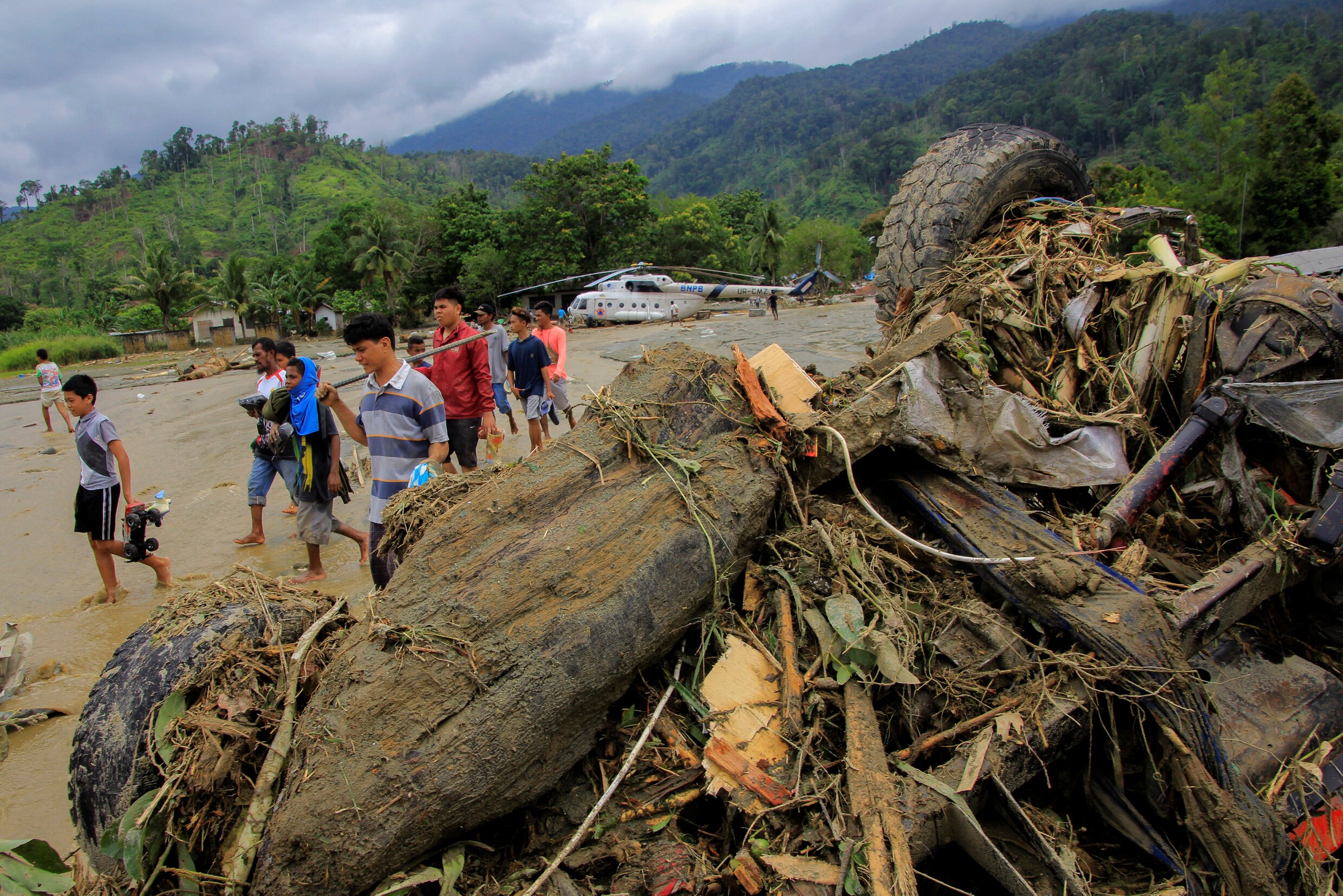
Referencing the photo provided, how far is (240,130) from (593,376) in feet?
469

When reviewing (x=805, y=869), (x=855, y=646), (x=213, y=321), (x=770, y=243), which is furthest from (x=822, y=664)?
(x=770, y=243)

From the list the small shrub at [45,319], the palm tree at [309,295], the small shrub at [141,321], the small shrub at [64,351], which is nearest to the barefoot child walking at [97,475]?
the small shrub at [64,351]

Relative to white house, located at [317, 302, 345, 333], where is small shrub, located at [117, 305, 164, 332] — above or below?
above

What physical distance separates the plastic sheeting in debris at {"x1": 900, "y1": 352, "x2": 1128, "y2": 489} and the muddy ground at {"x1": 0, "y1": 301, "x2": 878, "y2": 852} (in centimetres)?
138

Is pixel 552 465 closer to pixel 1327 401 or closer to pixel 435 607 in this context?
pixel 435 607

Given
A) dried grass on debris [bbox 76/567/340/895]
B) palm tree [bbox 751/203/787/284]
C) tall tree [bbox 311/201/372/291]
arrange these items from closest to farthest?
dried grass on debris [bbox 76/567/340/895]
tall tree [bbox 311/201/372/291]
palm tree [bbox 751/203/787/284]

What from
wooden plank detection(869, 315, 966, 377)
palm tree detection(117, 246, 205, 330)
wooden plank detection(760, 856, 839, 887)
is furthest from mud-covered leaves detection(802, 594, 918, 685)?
palm tree detection(117, 246, 205, 330)

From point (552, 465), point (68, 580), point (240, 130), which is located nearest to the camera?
point (552, 465)

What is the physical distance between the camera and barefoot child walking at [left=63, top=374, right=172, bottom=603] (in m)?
4.97

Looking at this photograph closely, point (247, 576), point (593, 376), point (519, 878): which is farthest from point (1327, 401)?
point (593, 376)

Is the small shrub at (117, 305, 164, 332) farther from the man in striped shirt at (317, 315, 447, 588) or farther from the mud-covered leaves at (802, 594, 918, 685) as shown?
the mud-covered leaves at (802, 594, 918, 685)

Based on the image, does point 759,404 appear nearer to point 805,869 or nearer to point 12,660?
point 805,869

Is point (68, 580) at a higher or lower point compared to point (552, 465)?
lower

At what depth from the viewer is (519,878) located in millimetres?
2055
